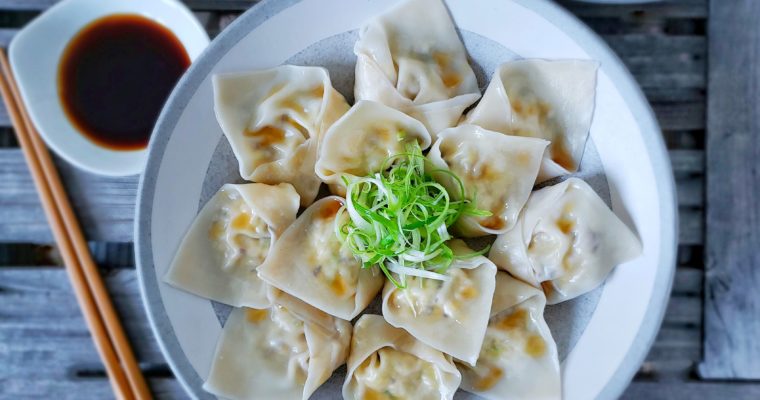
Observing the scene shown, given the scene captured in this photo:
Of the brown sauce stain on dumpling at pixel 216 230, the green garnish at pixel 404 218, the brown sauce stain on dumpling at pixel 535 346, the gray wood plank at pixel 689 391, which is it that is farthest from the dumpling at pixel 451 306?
the gray wood plank at pixel 689 391

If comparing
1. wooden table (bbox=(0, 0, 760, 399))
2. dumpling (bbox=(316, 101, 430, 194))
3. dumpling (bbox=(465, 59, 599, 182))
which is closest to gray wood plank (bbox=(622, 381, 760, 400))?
wooden table (bbox=(0, 0, 760, 399))

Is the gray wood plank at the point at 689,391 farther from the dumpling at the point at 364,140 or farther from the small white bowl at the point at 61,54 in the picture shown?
the small white bowl at the point at 61,54

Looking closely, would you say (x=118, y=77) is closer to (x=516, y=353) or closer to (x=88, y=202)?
(x=88, y=202)

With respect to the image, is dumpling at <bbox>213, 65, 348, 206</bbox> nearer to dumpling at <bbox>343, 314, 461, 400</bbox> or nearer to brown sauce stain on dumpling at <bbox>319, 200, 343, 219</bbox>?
brown sauce stain on dumpling at <bbox>319, 200, 343, 219</bbox>

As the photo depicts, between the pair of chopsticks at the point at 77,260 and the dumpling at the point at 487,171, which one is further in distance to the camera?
the pair of chopsticks at the point at 77,260

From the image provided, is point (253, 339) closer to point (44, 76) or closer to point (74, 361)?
point (74, 361)

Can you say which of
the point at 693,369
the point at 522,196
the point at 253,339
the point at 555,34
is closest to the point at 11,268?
the point at 253,339
